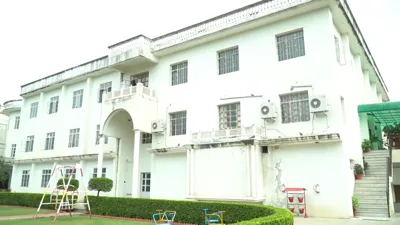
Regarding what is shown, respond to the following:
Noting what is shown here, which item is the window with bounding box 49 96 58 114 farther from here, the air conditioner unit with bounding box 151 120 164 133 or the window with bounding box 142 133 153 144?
the air conditioner unit with bounding box 151 120 164 133

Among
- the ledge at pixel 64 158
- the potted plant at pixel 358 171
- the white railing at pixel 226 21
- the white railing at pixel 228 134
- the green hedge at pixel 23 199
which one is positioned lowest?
the green hedge at pixel 23 199

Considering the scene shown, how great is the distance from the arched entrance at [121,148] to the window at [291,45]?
9942 millimetres

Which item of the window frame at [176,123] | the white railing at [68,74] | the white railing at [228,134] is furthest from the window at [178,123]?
the white railing at [68,74]

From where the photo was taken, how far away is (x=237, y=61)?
16047 mm

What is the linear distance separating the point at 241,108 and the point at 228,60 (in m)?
2.85

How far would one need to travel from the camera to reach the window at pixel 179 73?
1808cm

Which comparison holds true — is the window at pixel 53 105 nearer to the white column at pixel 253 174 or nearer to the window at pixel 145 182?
the window at pixel 145 182

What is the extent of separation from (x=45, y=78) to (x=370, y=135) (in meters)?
24.7

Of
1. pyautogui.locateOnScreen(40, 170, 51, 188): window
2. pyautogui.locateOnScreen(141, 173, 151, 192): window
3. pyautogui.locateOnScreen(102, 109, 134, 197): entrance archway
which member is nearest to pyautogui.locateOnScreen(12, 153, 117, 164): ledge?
pyautogui.locateOnScreen(102, 109, 134, 197): entrance archway

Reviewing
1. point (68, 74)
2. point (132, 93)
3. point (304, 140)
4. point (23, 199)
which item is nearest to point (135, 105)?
point (132, 93)

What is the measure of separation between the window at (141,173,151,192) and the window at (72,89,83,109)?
8.15 meters

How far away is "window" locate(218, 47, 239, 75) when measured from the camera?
16.1 m

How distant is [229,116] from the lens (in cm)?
1573

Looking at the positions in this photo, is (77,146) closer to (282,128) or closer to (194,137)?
(194,137)
